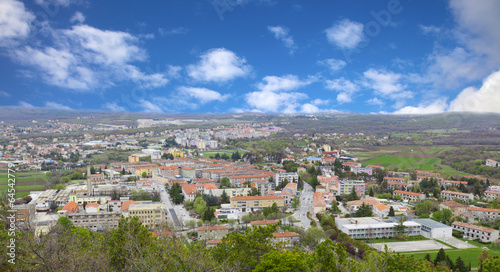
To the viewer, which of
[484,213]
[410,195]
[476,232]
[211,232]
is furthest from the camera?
[410,195]

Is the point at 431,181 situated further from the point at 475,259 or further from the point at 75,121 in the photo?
the point at 75,121

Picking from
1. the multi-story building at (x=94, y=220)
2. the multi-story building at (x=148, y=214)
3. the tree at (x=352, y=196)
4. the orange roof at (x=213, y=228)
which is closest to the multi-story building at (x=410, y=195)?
the tree at (x=352, y=196)

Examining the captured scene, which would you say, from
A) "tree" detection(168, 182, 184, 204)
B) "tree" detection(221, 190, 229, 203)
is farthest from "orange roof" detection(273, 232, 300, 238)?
"tree" detection(168, 182, 184, 204)

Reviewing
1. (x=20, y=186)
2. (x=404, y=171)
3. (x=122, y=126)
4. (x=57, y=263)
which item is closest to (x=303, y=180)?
(x=404, y=171)

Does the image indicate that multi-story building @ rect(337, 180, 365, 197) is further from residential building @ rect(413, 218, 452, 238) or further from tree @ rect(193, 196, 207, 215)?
tree @ rect(193, 196, 207, 215)

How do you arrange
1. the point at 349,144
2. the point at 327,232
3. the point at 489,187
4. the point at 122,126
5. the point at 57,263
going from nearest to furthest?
the point at 57,263 < the point at 327,232 < the point at 489,187 < the point at 349,144 < the point at 122,126

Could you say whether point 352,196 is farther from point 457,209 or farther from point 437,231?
point 437,231

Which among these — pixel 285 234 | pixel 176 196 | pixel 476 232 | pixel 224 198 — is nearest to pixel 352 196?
pixel 476 232
